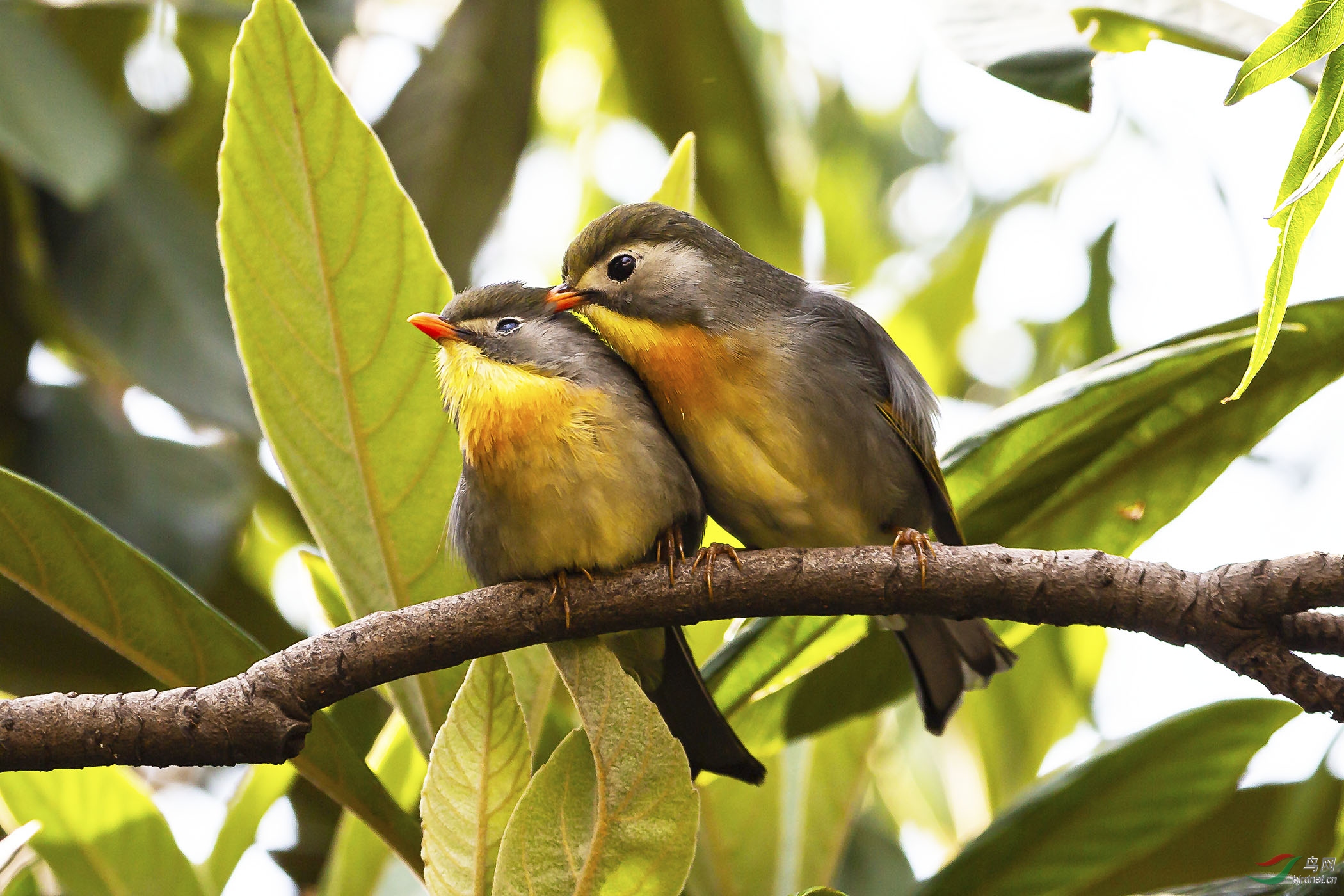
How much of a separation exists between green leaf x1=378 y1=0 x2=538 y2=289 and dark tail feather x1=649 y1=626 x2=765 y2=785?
1801mm

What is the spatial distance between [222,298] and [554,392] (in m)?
1.69

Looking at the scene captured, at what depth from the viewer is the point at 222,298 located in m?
3.48

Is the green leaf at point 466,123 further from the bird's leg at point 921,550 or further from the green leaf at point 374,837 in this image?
the bird's leg at point 921,550

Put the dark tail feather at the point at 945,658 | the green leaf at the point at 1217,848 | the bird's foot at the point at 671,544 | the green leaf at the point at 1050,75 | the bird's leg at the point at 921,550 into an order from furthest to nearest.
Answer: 1. the green leaf at the point at 1217,848
2. the dark tail feather at the point at 945,658
3. the bird's foot at the point at 671,544
4. the green leaf at the point at 1050,75
5. the bird's leg at the point at 921,550

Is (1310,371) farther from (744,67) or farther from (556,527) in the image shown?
(744,67)

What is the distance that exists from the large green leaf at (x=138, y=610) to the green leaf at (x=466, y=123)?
6.17ft

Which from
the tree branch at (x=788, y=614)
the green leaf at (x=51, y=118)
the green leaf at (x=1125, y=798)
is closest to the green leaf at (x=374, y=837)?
the tree branch at (x=788, y=614)

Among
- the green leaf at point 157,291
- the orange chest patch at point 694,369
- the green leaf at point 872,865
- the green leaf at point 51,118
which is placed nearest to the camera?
the orange chest patch at point 694,369

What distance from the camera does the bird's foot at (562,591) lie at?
177 centimetres

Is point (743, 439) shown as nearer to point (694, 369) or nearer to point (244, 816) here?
point (694, 369)

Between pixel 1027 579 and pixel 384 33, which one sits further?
pixel 384 33

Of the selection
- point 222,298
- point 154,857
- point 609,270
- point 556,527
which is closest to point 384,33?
point 222,298

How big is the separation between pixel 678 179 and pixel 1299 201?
1560 mm

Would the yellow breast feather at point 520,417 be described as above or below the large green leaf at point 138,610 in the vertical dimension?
above
